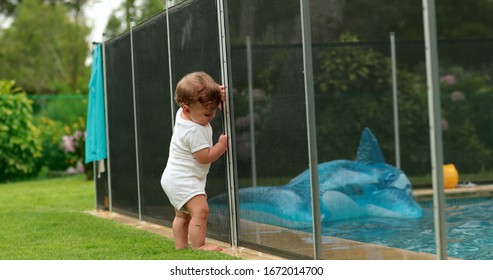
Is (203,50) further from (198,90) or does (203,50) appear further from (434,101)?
(434,101)

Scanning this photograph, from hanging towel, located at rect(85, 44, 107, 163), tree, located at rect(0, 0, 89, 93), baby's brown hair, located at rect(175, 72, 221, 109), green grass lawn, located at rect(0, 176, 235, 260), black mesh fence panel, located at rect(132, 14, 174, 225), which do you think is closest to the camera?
baby's brown hair, located at rect(175, 72, 221, 109)

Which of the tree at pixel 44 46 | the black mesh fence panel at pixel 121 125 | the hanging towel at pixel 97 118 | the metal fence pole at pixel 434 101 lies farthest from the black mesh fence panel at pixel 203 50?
the tree at pixel 44 46

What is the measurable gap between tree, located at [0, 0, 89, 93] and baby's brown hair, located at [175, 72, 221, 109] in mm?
24198

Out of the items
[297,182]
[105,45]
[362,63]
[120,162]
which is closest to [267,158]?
[297,182]

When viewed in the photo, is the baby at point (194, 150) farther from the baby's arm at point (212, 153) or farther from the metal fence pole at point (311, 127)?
the metal fence pole at point (311, 127)

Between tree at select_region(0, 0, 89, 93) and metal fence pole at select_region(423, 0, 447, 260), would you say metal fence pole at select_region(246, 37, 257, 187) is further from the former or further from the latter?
tree at select_region(0, 0, 89, 93)

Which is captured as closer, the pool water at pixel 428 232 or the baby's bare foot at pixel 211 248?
the baby's bare foot at pixel 211 248

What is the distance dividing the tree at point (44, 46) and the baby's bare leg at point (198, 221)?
79.6ft

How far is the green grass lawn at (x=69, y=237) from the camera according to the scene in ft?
20.0

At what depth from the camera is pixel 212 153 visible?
19.6 ft

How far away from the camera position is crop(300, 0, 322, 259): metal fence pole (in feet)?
17.3

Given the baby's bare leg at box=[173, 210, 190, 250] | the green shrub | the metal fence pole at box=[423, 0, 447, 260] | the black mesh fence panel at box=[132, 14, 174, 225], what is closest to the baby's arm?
the baby's bare leg at box=[173, 210, 190, 250]

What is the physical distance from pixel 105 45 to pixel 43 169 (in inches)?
308

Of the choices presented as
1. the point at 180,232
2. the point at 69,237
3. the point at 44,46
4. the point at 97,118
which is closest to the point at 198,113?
the point at 180,232
